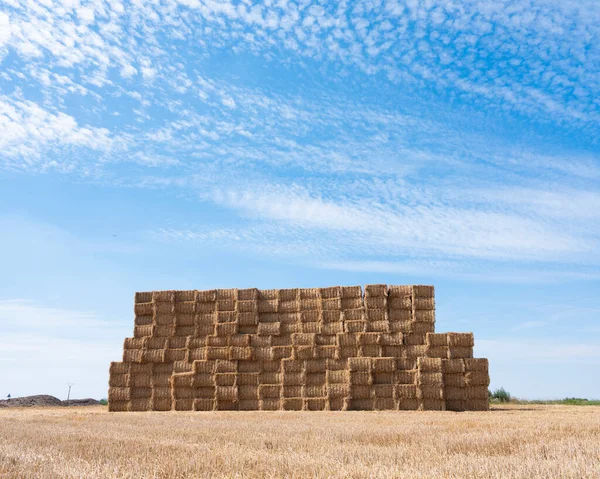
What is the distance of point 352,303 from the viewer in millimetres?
20141

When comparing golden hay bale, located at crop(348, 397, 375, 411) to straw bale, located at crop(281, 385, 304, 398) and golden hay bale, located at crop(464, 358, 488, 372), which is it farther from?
golden hay bale, located at crop(464, 358, 488, 372)

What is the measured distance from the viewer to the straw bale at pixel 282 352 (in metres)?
20.0

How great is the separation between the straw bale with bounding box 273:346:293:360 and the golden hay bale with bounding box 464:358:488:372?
545 centimetres

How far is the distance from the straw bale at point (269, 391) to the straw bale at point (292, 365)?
0.61 m

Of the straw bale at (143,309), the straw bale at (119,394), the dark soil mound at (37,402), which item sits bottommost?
the dark soil mound at (37,402)

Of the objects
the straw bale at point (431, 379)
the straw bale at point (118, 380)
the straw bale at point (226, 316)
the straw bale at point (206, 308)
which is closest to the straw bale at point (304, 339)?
the straw bale at point (226, 316)

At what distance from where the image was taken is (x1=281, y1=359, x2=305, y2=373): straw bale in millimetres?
19844

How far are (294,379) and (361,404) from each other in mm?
2198

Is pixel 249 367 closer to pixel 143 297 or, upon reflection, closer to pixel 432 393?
pixel 143 297

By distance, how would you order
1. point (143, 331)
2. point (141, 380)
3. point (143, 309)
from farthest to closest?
point (143, 309) → point (143, 331) → point (141, 380)

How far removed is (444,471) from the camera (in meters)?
5.60

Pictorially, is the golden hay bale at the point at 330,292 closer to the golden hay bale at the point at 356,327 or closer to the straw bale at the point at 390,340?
the golden hay bale at the point at 356,327

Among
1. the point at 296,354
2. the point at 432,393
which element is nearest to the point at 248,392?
the point at 296,354

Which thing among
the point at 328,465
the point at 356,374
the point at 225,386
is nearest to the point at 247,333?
the point at 225,386
